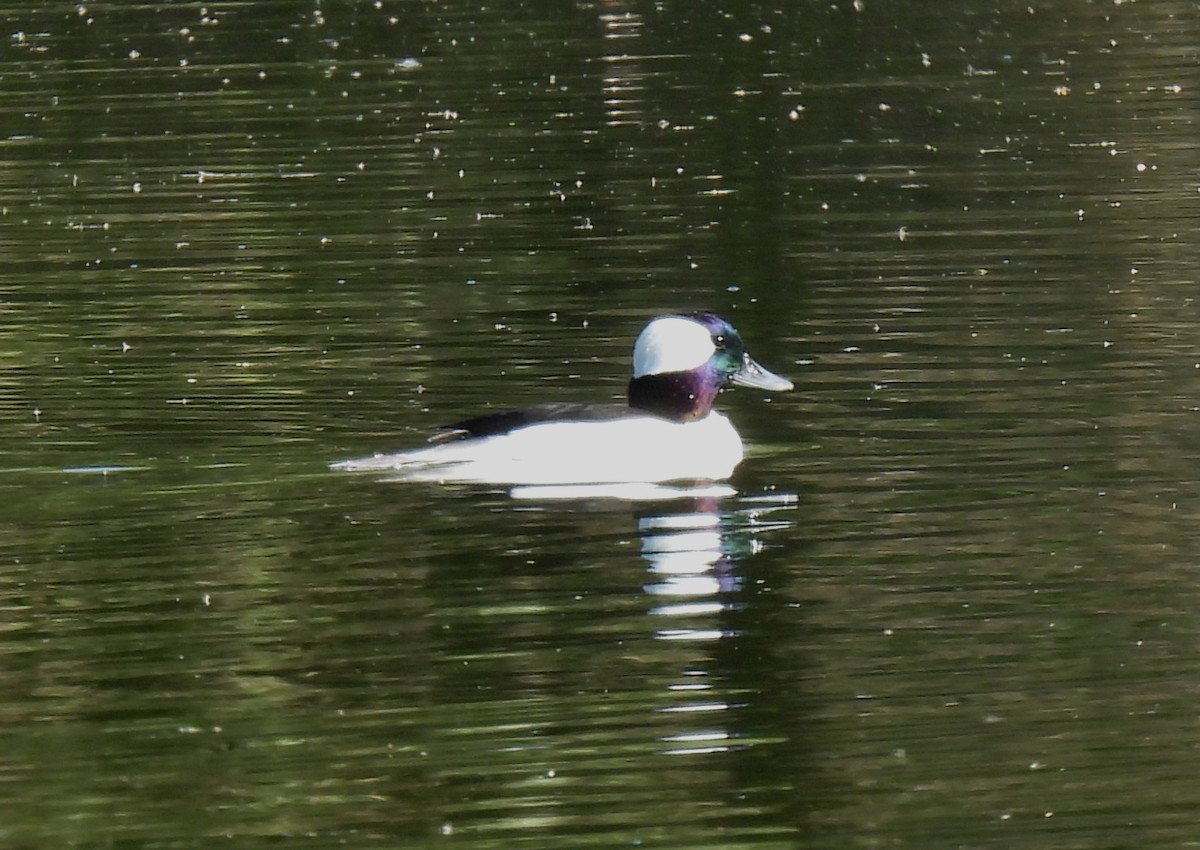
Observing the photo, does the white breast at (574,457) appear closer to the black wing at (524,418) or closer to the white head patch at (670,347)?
the black wing at (524,418)

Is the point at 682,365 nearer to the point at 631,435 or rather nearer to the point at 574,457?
the point at 631,435

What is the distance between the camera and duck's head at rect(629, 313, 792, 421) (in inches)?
503

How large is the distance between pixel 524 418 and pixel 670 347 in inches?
44.7

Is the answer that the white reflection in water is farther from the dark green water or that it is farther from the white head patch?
the white head patch

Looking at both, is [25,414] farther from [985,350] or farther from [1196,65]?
[1196,65]

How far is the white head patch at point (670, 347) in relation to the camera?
504 inches

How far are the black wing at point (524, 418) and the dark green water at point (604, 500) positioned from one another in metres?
0.40

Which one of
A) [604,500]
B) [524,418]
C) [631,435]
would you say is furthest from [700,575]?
[631,435]

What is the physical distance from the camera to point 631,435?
40.3 feet

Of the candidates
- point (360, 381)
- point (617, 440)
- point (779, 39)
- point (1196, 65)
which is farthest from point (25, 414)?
point (779, 39)

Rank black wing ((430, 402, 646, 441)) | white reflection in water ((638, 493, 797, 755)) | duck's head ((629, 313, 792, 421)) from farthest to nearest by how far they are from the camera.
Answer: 1. duck's head ((629, 313, 792, 421))
2. black wing ((430, 402, 646, 441))
3. white reflection in water ((638, 493, 797, 755))

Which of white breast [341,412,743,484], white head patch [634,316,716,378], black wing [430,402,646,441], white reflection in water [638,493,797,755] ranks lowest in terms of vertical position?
white reflection in water [638,493,797,755]

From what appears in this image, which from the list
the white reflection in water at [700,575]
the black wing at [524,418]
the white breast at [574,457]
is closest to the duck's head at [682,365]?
the white breast at [574,457]

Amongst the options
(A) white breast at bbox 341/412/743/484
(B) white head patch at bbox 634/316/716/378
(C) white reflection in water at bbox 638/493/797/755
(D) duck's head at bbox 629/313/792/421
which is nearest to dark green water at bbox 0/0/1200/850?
(C) white reflection in water at bbox 638/493/797/755
